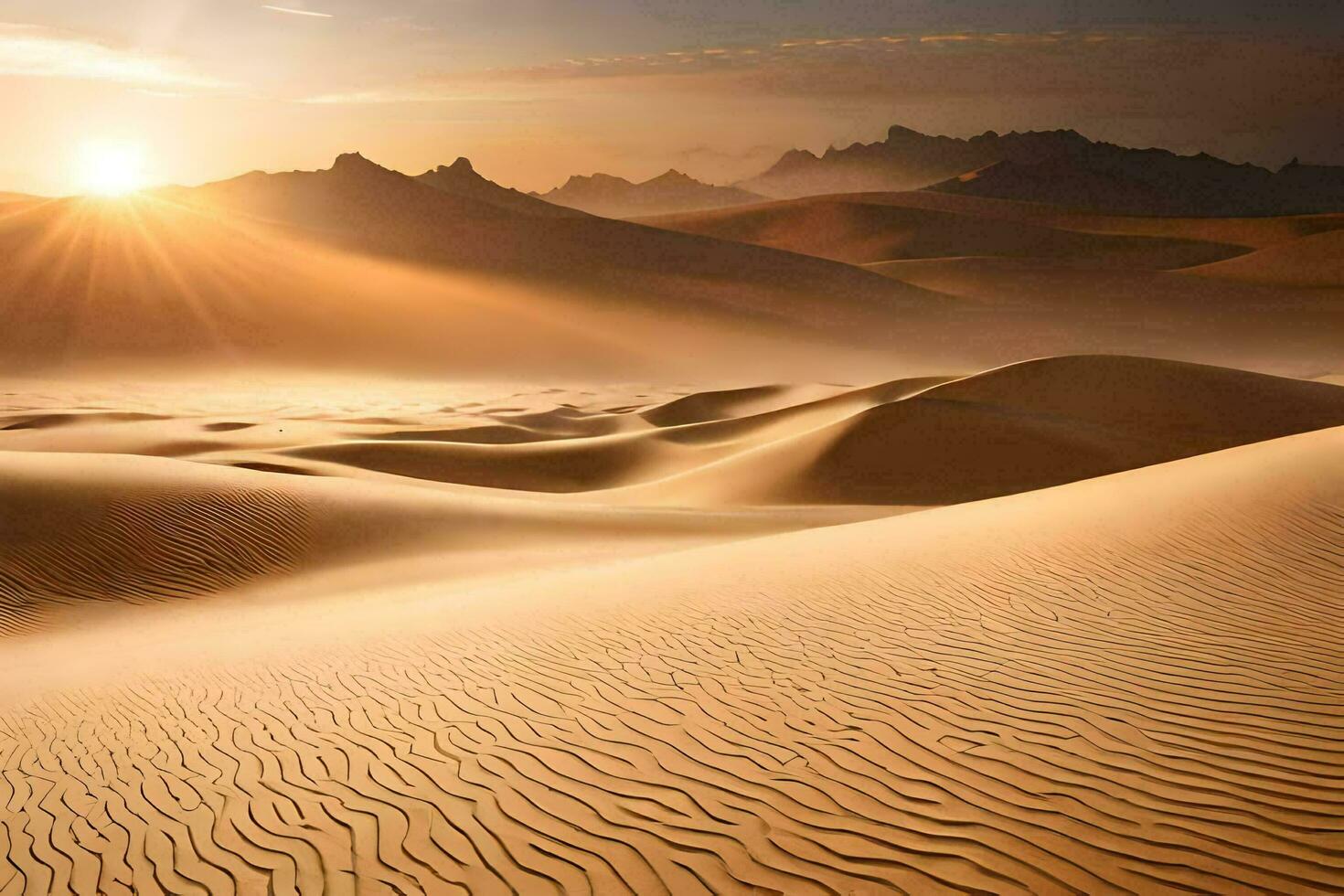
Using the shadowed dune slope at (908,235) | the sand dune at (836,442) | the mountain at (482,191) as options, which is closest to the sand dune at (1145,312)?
the shadowed dune slope at (908,235)

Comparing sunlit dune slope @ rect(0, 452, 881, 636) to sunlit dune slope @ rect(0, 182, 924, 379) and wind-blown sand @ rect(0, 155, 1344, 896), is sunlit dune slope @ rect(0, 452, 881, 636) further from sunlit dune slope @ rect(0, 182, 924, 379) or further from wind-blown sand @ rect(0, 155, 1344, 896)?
sunlit dune slope @ rect(0, 182, 924, 379)

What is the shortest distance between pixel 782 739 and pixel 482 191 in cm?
12946

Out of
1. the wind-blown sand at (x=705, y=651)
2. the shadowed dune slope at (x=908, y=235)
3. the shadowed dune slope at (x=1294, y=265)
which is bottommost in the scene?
the wind-blown sand at (x=705, y=651)

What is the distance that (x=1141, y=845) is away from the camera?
3.97 meters

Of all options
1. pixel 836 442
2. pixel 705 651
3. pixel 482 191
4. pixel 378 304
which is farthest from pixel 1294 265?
pixel 705 651

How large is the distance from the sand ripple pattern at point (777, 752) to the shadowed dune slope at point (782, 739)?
0.02 metres

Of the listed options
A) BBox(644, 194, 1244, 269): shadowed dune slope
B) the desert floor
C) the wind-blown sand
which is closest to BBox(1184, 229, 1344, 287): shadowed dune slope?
BBox(644, 194, 1244, 269): shadowed dune slope

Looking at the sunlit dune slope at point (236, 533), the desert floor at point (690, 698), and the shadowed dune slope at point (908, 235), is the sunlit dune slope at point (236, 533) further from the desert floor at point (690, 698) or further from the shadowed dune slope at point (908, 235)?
the shadowed dune slope at point (908, 235)

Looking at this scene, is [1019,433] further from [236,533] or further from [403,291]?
[403,291]

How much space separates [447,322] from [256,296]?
458 inches

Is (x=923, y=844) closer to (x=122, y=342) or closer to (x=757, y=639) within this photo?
(x=757, y=639)

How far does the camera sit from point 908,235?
116 meters

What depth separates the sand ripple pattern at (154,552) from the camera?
41.0ft

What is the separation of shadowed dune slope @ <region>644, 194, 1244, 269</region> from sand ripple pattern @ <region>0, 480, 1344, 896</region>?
100 m
